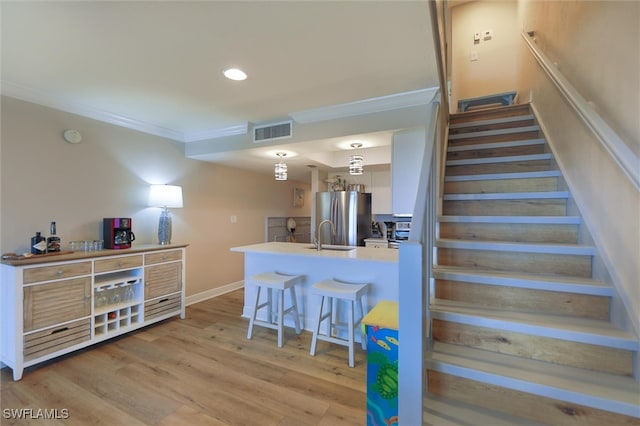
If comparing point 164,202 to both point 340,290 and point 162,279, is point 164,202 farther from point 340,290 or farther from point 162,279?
point 340,290

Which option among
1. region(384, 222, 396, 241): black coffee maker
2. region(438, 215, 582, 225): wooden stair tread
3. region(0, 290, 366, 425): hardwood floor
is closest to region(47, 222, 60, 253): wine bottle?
region(0, 290, 366, 425): hardwood floor

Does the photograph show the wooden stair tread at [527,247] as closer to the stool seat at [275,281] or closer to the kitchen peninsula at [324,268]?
the kitchen peninsula at [324,268]

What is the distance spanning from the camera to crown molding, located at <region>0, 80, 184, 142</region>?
238 centimetres

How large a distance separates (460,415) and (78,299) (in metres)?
3.03

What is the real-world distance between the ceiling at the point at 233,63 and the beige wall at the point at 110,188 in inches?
8.9

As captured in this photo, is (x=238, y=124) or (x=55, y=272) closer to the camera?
(x=55, y=272)

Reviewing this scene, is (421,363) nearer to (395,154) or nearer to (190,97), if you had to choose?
(395,154)

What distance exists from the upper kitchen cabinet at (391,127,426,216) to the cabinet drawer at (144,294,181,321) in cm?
279

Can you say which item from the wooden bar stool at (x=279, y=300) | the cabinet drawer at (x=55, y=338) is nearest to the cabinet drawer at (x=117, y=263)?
the cabinet drawer at (x=55, y=338)

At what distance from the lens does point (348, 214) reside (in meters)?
4.85

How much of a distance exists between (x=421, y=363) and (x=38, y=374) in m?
2.93

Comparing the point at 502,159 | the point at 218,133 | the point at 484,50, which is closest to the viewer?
the point at 502,159

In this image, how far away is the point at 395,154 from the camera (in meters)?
2.89

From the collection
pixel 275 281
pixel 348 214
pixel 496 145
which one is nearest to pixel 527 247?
pixel 496 145
